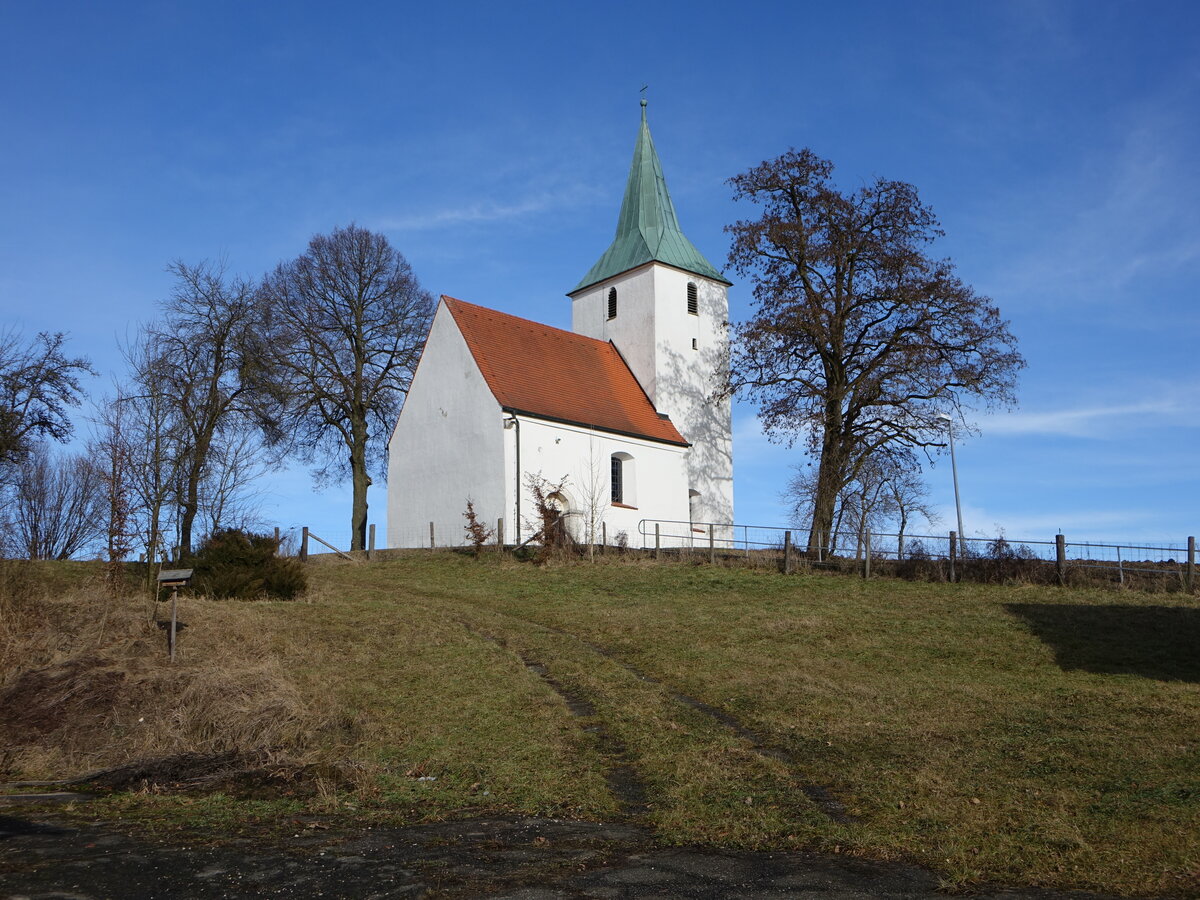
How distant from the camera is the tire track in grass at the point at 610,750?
8867 mm

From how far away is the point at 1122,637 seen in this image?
17703 millimetres

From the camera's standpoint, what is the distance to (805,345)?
97.1 ft

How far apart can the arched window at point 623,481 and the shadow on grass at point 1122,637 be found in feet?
52.7

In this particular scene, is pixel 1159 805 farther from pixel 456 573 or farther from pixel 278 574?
pixel 456 573

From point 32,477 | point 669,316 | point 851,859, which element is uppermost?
point 669,316

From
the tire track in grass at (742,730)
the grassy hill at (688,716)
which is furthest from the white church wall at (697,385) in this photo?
the tire track in grass at (742,730)

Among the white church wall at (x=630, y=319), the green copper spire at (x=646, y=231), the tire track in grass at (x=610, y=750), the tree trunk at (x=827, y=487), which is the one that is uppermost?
the green copper spire at (x=646, y=231)

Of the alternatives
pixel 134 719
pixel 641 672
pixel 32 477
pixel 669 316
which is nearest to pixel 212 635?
pixel 134 719

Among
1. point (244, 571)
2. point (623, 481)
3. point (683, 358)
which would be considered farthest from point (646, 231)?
point (244, 571)

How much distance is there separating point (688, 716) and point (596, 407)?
22575mm

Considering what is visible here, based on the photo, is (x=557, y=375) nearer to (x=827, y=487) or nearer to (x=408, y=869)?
(x=827, y=487)

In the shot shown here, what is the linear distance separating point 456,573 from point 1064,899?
20.5 m

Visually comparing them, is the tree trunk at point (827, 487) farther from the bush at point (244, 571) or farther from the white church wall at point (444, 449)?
the bush at point (244, 571)

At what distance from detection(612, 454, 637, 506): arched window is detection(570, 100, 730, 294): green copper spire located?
786cm
